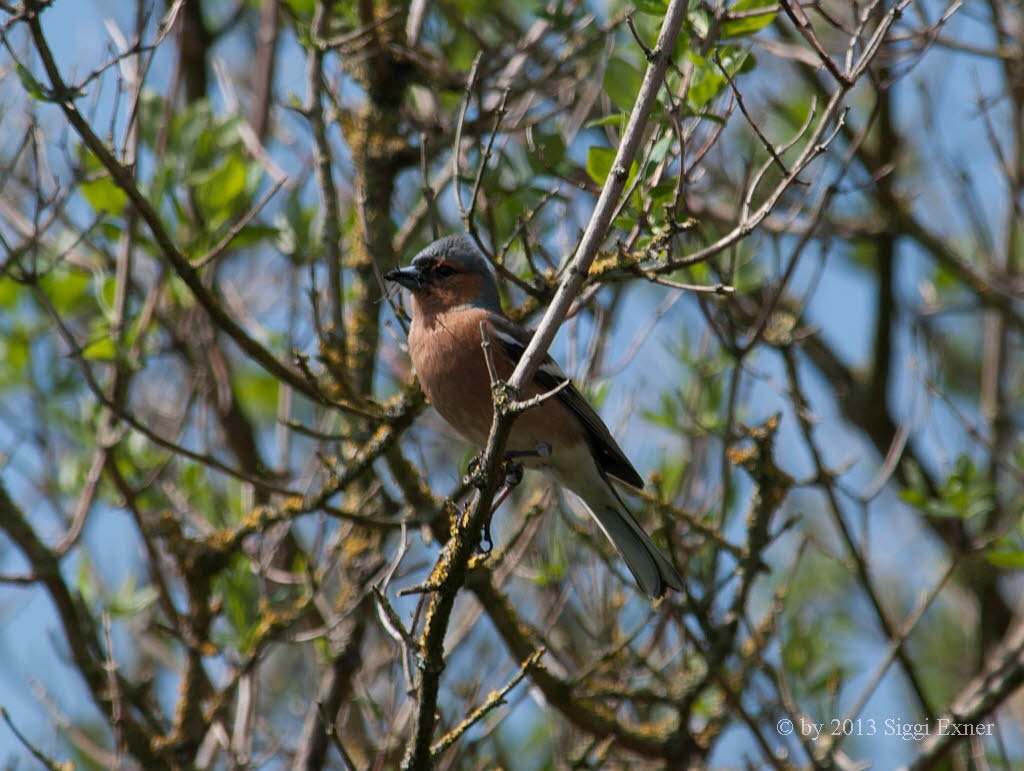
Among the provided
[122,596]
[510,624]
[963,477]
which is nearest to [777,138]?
[963,477]

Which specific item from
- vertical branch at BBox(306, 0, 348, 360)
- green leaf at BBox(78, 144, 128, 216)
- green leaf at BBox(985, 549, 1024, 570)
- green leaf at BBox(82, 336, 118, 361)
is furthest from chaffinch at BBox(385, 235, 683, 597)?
green leaf at BBox(985, 549, 1024, 570)

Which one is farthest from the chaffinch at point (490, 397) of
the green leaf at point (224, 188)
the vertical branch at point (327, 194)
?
the green leaf at point (224, 188)

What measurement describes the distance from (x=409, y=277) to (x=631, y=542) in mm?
1488

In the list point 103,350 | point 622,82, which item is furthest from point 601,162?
point 103,350

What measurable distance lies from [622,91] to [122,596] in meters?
3.43

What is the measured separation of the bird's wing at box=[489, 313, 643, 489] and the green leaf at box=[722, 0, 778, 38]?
1.49 metres

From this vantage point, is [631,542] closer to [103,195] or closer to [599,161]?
[599,161]

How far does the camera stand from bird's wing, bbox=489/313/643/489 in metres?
4.90

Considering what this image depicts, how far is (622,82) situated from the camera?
417 centimetres

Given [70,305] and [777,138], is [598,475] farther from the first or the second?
[777,138]

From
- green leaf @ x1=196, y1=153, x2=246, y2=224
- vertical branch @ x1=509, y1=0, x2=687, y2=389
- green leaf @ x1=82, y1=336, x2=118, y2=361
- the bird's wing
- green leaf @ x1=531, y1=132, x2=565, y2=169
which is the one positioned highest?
green leaf @ x1=196, y1=153, x2=246, y2=224

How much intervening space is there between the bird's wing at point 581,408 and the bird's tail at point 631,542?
0.34 feet

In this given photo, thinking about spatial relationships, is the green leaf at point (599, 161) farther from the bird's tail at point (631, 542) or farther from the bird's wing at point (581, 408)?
the bird's tail at point (631, 542)

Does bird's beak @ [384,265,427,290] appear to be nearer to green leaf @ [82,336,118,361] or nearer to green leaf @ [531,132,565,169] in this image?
green leaf @ [531,132,565,169]
